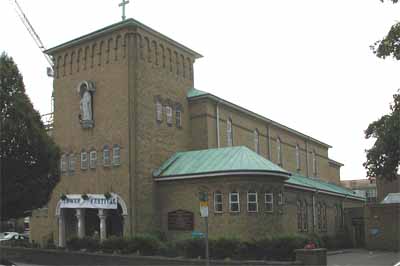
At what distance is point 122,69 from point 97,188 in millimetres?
7819

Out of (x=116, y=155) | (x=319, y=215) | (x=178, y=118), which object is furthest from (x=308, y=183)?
(x=116, y=155)

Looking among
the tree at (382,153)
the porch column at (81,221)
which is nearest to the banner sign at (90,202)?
the porch column at (81,221)

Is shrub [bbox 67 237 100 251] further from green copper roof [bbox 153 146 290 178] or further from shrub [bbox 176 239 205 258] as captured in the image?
shrub [bbox 176 239 205 258]

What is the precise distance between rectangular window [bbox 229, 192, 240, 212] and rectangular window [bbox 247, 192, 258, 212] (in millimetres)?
624

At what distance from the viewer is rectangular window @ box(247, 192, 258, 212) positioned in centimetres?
2909

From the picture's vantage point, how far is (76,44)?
35.5 m

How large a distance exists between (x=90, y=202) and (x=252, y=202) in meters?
10.6

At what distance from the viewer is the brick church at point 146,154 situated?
29.7m

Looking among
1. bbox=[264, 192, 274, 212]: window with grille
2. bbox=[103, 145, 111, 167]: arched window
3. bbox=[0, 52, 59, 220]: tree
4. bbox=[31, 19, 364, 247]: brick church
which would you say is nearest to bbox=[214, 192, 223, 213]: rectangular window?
bbox=[31, 19, 364, 247]: brick church

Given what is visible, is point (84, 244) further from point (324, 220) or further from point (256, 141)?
point (324, 220)

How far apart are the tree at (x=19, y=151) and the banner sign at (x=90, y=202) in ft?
30.9

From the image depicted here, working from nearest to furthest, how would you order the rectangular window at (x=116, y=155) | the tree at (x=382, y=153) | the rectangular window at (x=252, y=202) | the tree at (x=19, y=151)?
1. the tree at (x=19, y=151)
2. the tree at (x=382, y=153)
3. the rectangular window at (x=252, y=202)
4. the rectangular window at (x=116, y=155)

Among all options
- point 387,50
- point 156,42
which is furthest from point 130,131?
point 387,50

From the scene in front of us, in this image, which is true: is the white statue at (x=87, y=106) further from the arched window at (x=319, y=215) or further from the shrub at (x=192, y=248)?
the arched window at (x=319, y=215)
